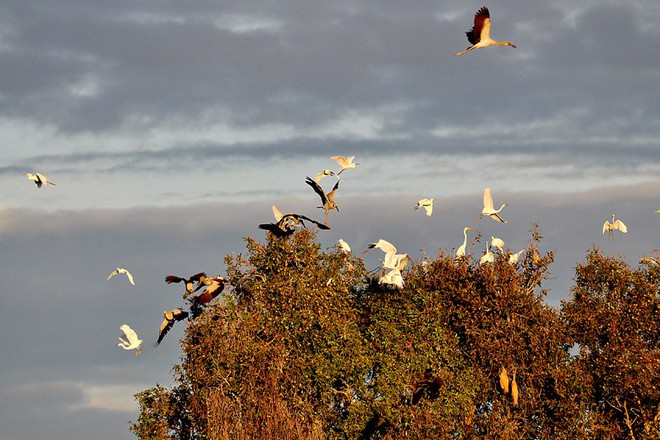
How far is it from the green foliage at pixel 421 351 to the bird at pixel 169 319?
3.54 ft

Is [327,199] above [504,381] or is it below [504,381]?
above

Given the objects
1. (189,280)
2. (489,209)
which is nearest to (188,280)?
(189,280)

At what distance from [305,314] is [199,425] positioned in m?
5.44

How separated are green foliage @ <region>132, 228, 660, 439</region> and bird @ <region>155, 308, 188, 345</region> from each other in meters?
1.08

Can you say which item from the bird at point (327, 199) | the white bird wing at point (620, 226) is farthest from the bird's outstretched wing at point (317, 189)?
the white bird wing at point (620, 226)

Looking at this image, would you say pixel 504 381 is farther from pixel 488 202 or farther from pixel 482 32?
pixel 482 32

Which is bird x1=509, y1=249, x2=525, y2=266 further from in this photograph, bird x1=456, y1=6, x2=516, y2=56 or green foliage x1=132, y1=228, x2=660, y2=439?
bird x1=456, y1=6, x2=516, y2=56

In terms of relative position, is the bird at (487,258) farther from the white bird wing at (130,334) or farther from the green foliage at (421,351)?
the white bird wing at (130,334)

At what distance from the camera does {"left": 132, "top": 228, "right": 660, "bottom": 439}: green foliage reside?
133ft

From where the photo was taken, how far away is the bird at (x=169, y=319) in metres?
43.1

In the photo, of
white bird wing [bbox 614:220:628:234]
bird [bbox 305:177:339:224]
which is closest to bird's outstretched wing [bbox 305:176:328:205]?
bird [bbox 305:177:339:224]

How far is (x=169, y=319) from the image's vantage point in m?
43.2

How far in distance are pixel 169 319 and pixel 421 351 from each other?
9.26 m

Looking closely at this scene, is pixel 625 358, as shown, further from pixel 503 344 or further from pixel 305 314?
pixel 305 314
